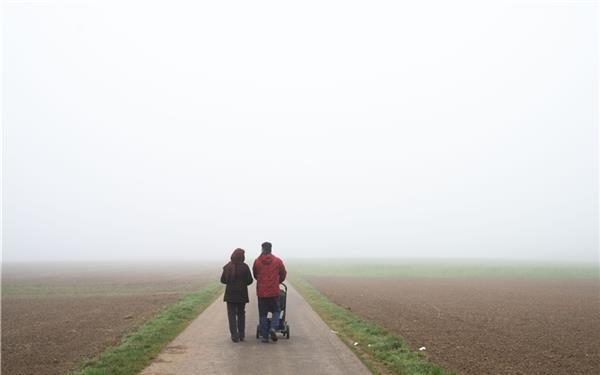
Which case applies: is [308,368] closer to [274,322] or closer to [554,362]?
[274,322]

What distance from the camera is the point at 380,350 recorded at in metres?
13.8

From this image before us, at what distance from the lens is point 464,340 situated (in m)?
17.3

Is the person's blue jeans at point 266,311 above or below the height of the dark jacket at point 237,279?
below

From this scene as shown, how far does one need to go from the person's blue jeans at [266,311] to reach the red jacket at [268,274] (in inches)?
8.2

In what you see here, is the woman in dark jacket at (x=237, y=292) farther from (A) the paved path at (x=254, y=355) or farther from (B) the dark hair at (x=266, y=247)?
(B) the dark hair at (x=266, y=247)

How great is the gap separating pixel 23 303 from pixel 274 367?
30588mm

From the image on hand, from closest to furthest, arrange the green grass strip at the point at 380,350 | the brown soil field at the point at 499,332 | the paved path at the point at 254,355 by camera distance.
Answer: the paved path at the point at 254,355 < the green grass strip at the point at 380,350 < the brown soil field at the point at 499,332

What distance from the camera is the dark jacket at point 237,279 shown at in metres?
14.6

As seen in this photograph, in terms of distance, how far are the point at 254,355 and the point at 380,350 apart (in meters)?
3.68

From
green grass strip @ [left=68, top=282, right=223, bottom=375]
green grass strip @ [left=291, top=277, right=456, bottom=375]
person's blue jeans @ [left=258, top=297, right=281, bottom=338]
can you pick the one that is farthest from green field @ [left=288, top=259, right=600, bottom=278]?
person's blue jeans @ [left=258, top=297, right=281, bottom=338]

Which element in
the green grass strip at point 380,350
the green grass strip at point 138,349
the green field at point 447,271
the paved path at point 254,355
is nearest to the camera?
the paved path at point 254,355

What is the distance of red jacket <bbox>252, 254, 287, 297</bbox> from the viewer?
47.5 ft

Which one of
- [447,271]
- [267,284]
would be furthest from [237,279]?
[447,271]

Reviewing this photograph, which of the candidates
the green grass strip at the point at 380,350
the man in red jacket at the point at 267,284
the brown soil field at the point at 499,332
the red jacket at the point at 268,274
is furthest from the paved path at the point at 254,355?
the brown soil field at the point at 499,332
